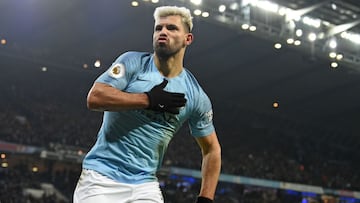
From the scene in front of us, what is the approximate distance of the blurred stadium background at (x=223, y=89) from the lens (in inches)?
870

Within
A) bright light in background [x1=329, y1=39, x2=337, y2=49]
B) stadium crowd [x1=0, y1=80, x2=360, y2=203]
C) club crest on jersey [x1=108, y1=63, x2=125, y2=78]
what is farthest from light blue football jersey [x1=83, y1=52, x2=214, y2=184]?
bright light in background [x1=329, y1=39, x2=337, y2=49]

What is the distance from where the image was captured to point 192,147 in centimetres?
2898

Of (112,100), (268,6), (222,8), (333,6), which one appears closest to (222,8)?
(222,8)

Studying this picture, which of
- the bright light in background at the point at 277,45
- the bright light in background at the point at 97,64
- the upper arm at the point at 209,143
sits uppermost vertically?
the bright light in background at the point at 277,45

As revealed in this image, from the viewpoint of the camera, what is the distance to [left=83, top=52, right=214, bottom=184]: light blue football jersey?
3254 millimetres

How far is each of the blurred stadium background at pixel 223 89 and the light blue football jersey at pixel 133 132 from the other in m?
16.0

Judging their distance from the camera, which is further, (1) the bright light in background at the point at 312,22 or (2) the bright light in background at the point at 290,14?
(1) the bright light in background at the point at 312,22

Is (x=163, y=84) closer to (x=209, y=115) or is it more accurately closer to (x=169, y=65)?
(x=169, y=65)

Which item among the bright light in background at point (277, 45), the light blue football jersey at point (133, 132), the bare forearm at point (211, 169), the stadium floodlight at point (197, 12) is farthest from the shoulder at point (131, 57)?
the bright light in background at point (277, 45)

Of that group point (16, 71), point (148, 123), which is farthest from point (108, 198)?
point (16, 71)

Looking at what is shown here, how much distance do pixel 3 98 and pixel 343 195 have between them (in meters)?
18.7

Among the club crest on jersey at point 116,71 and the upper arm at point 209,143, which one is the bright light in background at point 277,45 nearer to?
the upper arm at point 209,143

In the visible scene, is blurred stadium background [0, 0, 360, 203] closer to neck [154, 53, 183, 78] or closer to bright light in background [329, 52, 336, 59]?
bright light in background [329, 52, 336, 59]

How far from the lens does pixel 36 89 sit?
Result: 95.6 ft
